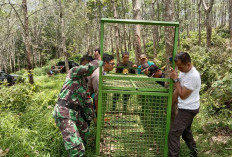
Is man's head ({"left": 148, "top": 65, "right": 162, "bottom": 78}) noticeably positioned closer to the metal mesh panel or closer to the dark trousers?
the metal mesh panel

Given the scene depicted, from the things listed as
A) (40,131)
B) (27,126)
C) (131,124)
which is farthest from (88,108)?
(27,126)

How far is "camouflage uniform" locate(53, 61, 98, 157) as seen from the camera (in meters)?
2.63

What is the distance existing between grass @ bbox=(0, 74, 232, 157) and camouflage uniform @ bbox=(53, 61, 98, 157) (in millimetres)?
557

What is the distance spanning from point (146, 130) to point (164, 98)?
1.87 ft

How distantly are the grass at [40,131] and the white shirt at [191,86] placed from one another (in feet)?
3.06

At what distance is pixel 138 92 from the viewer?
2.71 meters

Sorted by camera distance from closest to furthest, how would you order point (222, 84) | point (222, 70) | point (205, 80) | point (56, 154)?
point (56, 154), point (222, 84), point (222, 70), point (205, 80)

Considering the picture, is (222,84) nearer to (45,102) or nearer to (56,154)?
(56,154)

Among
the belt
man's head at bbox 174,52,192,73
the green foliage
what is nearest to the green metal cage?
man's head at bbox 174,52,192,73

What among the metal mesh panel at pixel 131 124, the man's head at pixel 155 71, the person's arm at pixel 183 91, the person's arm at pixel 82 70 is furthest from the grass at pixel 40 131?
the man's head at pixel 155 71

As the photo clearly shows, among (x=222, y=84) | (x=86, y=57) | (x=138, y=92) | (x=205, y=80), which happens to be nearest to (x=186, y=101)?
(x=138, y=92)

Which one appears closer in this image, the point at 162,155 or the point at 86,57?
the point at 162,155

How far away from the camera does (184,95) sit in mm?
2578

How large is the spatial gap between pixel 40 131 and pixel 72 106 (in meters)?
1.37
